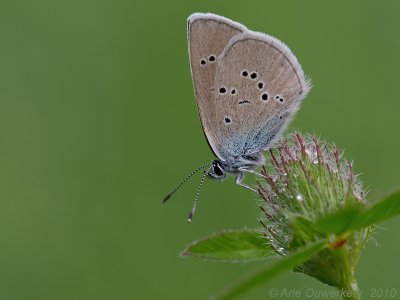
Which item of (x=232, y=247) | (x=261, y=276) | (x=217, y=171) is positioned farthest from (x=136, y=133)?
(x=261, y=276)

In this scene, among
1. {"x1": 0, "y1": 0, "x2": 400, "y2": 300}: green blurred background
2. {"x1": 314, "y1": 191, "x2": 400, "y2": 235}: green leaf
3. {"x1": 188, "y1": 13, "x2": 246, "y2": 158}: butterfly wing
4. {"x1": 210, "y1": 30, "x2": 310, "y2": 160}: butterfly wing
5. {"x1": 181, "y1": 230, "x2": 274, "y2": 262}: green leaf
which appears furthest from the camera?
{"x1": 0, "y1": 0, "x2": 400, "y2": 300}: green blurred background

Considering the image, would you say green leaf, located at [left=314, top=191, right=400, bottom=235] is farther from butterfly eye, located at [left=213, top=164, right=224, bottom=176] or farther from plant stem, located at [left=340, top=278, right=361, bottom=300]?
butterfly eye, located at [left=213, top=164, right=224, bottom=176]

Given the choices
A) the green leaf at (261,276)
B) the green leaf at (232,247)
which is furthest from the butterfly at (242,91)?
the green leaf at (261,276)

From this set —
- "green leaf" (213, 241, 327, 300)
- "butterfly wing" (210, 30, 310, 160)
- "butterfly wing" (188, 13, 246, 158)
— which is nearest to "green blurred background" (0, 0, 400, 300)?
"butterfly wing" (210, 30, 310, 160)

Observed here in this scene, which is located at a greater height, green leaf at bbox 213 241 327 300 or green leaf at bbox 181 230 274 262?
green leaf at bbox 181 230 274 262

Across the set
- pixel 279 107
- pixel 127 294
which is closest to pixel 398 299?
pixel 279 107

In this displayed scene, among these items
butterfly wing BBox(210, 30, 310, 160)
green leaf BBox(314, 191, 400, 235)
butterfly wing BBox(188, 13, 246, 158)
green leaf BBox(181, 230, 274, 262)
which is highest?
butterfly wing BBox(188, 13, 246, 158)

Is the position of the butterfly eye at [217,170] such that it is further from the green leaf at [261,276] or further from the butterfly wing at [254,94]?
the green leaf at [261,276]

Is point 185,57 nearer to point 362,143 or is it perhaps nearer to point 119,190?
point 119,190
